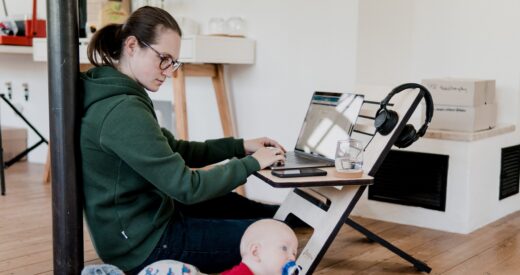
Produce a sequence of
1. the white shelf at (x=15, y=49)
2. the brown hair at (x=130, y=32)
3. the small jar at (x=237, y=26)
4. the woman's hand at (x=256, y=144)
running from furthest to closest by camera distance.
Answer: the white shelf at (x=15, y=49) → the small jar at (x=237, y=26) → the woman's hand at (x=256, y=144) → the brown hair at (x=130, y=32)

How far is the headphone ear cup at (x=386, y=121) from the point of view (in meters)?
2.24

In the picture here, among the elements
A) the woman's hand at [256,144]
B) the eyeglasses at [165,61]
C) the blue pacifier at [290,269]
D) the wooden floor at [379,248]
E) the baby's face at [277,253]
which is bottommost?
the wooden floor at [379,248]

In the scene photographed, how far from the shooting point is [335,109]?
7.70 ft

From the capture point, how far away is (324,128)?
2.38 meters

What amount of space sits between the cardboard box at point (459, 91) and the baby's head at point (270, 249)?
5.51 ft

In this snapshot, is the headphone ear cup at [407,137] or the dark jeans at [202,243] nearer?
the dark jeans at [202,243]

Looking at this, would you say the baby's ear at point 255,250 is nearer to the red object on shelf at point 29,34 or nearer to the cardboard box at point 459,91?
the cardboard box at point 459,91

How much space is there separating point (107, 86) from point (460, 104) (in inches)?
78.0

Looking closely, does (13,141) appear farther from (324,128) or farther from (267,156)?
(267,156)

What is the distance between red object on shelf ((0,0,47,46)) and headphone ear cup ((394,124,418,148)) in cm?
285

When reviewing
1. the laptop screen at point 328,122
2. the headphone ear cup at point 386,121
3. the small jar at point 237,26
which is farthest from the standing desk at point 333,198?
the small jar at point 237,26

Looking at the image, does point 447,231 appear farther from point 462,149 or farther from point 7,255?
point 7,255

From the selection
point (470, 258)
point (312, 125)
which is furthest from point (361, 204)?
point (312, 125)

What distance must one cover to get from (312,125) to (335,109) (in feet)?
0.47
